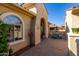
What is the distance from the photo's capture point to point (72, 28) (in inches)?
356

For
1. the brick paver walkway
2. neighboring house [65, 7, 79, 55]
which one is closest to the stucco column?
neighboring house [65, 7, 79, 55]

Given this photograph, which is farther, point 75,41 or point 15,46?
point 15,46

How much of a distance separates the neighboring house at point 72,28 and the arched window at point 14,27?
14.5 feet

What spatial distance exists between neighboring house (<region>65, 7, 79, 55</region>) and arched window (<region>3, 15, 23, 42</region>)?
4.43 meters

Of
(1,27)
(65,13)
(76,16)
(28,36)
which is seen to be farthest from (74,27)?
(28,36)

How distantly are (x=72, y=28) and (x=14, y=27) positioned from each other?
493 cm

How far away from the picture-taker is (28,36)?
1364cm

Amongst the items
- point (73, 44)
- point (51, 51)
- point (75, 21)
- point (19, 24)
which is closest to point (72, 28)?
point (75, 21)

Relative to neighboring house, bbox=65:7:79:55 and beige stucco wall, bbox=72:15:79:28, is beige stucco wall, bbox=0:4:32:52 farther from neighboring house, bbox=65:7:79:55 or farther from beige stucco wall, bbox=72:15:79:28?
beige stucco wall, bbox=72:15:79:28

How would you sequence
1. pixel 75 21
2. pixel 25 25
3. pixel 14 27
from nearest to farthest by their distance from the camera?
pixel 75 21
pixel 14 27
pixel 25 25

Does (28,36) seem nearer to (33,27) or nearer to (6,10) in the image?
(33,27)

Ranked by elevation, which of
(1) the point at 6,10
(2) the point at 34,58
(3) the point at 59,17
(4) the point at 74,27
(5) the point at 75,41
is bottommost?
(2) the point at 34,58

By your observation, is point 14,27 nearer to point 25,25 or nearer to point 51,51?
point 25,25

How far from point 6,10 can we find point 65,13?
4.61 meters
